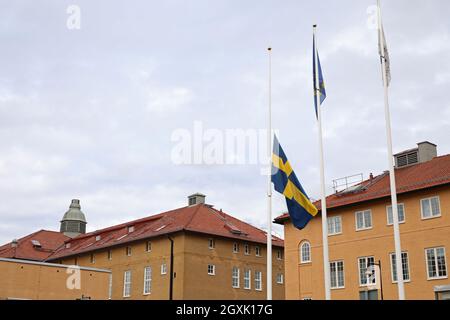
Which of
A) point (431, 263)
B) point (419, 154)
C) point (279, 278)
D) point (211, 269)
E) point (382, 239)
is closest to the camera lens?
point (431, 263)

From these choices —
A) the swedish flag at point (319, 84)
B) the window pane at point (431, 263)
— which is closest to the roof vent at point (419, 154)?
the window pane at point (431, 263)

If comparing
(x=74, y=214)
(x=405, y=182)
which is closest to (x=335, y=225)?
(x=405, y=182)

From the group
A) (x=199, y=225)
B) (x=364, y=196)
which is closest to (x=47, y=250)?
(x=199, y=225)

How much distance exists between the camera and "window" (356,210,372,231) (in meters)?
49.6

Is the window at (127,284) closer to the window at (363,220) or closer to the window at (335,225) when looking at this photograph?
the window at (335,225)

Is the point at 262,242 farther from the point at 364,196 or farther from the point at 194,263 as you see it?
the point at 364,196

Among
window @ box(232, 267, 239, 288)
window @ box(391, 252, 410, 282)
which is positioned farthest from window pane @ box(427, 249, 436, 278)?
window @ box(232, 267, 239, 288)

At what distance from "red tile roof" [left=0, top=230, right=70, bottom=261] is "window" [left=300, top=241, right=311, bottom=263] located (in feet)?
148

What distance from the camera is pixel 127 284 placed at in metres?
69.0

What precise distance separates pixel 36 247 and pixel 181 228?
34.6 metres

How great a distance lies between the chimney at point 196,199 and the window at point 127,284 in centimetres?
1258

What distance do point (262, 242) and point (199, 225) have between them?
8.50m

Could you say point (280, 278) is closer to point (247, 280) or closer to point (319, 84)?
point (247, 280)
